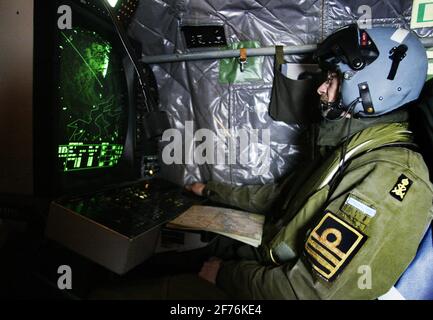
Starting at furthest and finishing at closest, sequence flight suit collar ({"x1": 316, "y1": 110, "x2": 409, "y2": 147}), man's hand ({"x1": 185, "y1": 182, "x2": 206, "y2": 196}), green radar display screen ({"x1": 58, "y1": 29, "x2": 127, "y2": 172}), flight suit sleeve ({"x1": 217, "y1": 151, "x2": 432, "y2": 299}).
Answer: man's hand ({"x1": 185, "y1": 182, "x2": 206, "y2": 196}) → flight suit collar ({"x1": 316, "y1": 110, "x2": 409, "y2": 147}) → green radar display screen ({"x1": 58, "y1": 29, "x2": 127, "y2": 172}) → flight suit sleeve ({"x1": 217, "y1": 151, "x2": 432, "y2": 299})

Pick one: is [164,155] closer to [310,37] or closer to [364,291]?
[310,37]

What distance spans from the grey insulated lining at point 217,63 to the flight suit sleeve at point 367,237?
0.80m

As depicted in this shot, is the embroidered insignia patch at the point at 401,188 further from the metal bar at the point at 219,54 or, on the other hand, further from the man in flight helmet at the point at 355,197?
the metal bar at the point at 219,54

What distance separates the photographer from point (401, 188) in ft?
2.50

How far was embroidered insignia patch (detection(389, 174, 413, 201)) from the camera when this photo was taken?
756mm

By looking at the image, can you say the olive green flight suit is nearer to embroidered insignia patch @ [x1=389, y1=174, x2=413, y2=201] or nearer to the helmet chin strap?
embroidered insignia patch @ [x1=389, y1=174, x2=413, y2=201]

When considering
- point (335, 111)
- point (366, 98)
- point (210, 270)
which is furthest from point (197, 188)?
point (366, 98)

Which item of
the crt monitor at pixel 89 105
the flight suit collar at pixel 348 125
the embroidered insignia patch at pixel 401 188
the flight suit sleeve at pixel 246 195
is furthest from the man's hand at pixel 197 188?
the embroidered insignia patch at pixel 401 188

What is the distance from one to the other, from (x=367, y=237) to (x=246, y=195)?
80 cm

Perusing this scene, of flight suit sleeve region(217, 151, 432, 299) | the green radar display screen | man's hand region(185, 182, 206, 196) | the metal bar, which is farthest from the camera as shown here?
man's hand region(185, 182, 206, 196)

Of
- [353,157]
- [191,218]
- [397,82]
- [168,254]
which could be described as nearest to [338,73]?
[397,82]

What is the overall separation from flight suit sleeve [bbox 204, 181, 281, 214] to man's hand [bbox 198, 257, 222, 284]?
17.1 inches

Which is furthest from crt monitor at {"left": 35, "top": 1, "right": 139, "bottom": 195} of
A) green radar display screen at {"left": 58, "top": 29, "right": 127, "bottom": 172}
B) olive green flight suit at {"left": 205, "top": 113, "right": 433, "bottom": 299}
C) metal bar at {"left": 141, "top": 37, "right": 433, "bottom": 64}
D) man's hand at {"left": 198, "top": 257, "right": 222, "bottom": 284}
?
olive green flight suit at {"left": 205, "top": 113, "right": 433, "bottom": 299}

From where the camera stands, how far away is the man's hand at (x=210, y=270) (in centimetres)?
106
